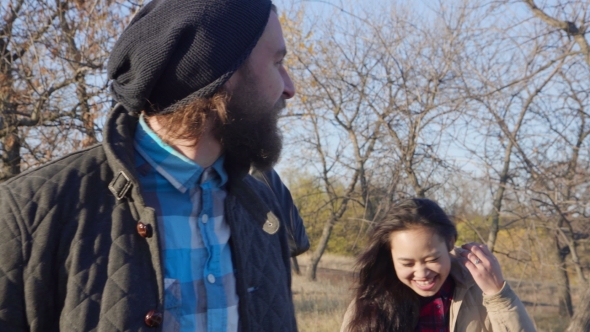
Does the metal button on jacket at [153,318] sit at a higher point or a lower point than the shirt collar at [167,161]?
lower

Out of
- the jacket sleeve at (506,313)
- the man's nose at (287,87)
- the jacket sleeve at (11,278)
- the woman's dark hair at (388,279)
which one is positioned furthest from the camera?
the woman's dark hair at (388,279)

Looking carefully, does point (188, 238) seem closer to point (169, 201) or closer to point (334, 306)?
point (169, 201)

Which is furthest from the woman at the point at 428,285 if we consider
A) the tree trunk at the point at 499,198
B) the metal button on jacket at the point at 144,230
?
the tree trunk at the point at 499,198

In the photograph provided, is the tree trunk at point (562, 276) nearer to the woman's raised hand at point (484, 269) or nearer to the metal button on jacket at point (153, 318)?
the woman's raised hand at point (484, 269)

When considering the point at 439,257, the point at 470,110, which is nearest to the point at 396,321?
the point at 439,257

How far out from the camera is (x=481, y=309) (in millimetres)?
2885

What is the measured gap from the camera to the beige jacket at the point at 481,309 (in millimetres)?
2715

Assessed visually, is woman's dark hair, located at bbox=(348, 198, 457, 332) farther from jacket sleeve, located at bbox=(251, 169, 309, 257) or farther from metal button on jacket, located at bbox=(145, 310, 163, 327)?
metal button on jacket, located at bbox=(145, 310, 163, 327)

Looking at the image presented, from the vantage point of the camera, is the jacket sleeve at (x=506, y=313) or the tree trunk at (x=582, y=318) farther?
the tree trunk at (x=582, y=318)

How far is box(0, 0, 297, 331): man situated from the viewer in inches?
→ 51.9

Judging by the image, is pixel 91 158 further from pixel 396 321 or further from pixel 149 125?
pixel 396 321

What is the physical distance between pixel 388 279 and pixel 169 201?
1.77 metres

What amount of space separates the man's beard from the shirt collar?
0.12 metres

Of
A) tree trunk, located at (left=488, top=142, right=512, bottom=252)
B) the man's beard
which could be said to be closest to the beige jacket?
the man's beard
